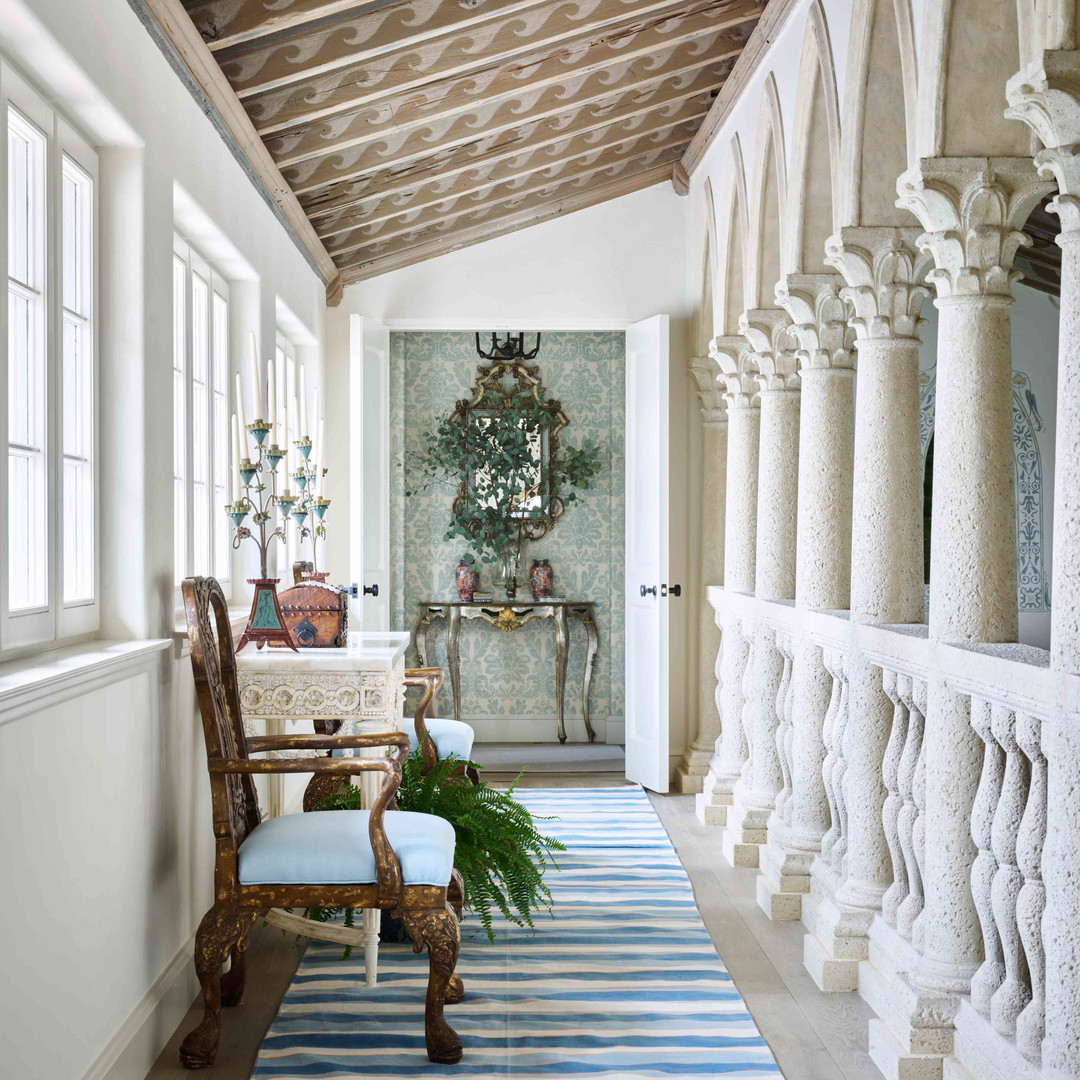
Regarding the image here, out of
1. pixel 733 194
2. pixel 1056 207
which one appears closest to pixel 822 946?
pixel 1056 207

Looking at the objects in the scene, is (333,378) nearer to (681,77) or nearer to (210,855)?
(681,77)

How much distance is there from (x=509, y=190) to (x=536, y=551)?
2641 millimetres

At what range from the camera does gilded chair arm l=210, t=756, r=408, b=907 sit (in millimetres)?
3006

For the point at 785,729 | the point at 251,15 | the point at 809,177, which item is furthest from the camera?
the point at 785,729

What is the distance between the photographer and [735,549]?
5879mm

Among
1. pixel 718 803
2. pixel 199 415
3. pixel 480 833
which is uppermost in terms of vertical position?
pixel 199 415

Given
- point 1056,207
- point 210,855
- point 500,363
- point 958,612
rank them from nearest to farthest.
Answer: point 1056,207 < point 958,612 < point 210,855 < point 500,363

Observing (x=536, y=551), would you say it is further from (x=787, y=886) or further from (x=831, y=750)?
(x=831, y=750)

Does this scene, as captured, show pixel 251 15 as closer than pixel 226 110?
Yes

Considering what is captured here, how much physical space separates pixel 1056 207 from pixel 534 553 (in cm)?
594

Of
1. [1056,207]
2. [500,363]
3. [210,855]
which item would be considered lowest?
[210,855]

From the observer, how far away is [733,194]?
5.78 metres

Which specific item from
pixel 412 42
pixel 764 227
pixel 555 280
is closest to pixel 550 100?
pixel 764 227

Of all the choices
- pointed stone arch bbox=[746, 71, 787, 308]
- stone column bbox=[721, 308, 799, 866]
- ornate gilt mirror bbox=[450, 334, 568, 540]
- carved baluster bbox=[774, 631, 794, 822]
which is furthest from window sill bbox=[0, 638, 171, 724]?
ornate gilt mirror bbox=[450, 334, 568, 540]
